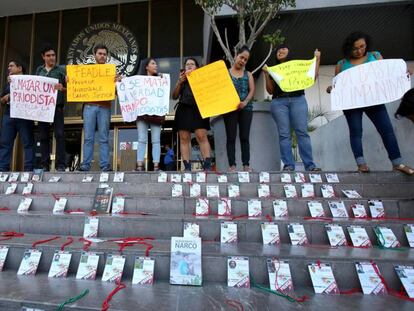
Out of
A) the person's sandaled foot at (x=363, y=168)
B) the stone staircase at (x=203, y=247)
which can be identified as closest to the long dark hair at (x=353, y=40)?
the person's sandaled foot at (x=363, y=168)

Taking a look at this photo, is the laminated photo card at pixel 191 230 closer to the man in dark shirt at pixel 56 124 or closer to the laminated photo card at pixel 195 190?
the laminated photo card at pixel 195 190

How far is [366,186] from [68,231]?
8.97 ft

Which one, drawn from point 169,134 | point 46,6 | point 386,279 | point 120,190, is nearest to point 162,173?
point 120,190

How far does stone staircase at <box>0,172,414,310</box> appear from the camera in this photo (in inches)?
62.2

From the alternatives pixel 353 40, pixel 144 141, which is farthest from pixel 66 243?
pixel 353 40

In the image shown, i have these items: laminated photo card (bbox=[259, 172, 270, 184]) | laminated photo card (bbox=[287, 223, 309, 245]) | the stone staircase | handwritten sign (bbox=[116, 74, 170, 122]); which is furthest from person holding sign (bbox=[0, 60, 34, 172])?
laminated photo card (bbox=[287, 223, 309, 245])

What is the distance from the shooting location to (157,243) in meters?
2.20

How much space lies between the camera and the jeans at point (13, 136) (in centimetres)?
398

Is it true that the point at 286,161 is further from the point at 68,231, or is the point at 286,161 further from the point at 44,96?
the point at 44,96

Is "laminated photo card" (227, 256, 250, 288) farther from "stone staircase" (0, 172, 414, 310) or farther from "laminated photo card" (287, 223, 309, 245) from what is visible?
"laminated photo card" (287, 223, 309, 245)

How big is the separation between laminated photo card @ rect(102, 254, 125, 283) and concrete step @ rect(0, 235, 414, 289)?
43mm

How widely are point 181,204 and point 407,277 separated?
1743 millimetres

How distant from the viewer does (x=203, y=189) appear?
304 cm

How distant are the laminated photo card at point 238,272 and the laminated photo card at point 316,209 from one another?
93cm
